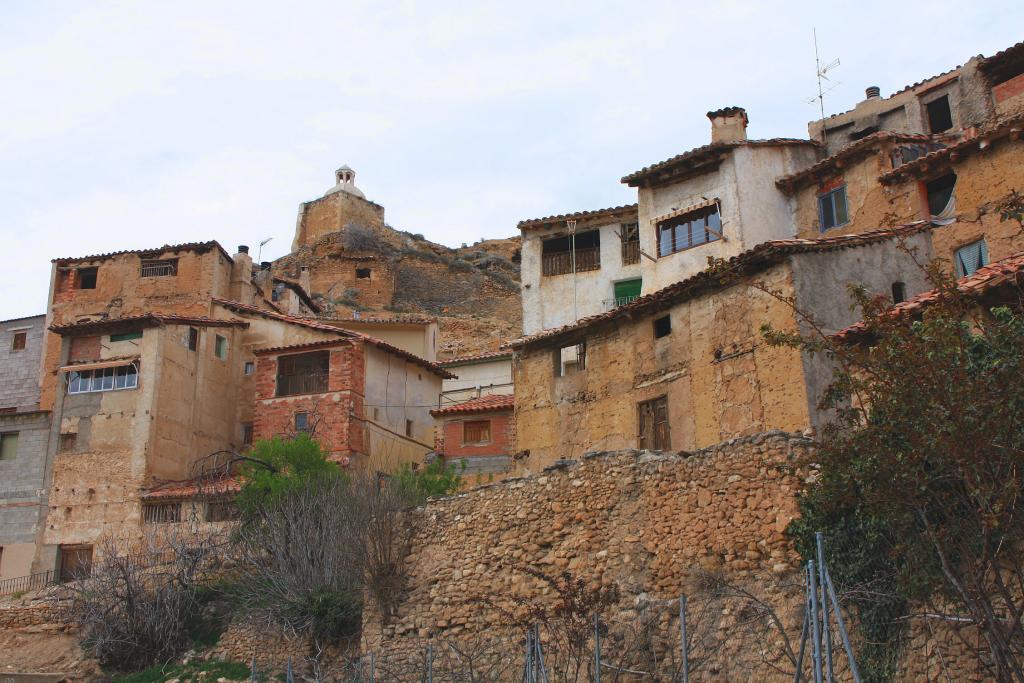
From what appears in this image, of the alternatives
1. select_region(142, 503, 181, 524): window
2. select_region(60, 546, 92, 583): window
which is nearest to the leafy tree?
select_region(142, 503, 181, 524): window

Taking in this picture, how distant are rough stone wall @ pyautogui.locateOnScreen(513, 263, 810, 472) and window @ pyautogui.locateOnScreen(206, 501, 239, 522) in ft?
29.2

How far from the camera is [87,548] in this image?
109 ft

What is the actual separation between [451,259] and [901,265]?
164 ft

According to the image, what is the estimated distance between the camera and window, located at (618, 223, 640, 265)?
111 feet

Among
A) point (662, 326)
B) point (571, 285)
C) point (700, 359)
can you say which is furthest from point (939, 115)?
point (700, 359)

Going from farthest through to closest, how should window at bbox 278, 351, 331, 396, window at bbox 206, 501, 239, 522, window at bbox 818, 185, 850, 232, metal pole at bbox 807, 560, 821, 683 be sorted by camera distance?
1. window at bbox 278, 351, 331, 396
2. window at bbox 206, 501, 239, 522
3. window at bbox 818, 185, 850, 232
4. metal pole at bbox 807, 560, 821, 683

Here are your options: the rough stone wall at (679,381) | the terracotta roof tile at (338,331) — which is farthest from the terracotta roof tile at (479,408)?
the rough stone wall at (679,381)

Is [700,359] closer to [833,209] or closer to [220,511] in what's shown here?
[833,209]

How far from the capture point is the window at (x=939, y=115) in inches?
1459

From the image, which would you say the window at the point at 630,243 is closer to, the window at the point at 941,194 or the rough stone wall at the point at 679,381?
the rough stone wall at the point at 679,381

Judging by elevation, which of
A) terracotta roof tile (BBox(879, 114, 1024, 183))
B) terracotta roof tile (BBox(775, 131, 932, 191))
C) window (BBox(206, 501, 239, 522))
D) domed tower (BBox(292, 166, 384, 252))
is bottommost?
window (BBox(206, 501, 239, 522))

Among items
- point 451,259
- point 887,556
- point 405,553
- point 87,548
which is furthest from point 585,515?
point 451,259

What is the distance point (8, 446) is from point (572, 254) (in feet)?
65.2

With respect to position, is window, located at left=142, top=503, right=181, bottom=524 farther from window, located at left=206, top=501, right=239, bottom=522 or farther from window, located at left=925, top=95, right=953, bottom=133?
window, located at left=925, top=95, right=953, bottom=133
